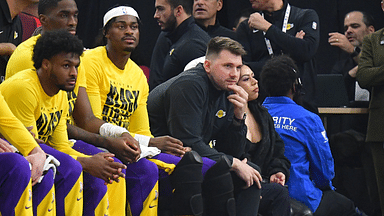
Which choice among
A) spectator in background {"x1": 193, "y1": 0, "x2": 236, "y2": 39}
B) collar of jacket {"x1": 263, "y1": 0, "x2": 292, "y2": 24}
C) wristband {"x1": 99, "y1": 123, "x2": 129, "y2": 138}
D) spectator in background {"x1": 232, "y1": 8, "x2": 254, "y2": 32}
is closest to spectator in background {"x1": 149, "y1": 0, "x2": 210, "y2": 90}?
spectator in background {"x1": 193, "y1": 0, "x2": 236, "y2": 39}

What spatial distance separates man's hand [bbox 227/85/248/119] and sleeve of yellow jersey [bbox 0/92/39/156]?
4.69 ft

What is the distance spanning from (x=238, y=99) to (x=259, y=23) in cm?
130

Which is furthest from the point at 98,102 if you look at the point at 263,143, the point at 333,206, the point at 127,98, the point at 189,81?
the point at 333,206

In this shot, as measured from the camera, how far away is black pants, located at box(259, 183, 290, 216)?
13.0 ft

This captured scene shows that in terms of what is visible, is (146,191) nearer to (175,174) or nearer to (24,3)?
(175,174)

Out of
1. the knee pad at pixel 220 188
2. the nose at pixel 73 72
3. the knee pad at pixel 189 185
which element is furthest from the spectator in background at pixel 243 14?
the nose at pixel 73 72

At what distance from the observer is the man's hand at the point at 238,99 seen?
3.90 meters

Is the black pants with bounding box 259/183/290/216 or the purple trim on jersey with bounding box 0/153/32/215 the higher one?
the purple trim on jersey with bounding box 0/153/32/215

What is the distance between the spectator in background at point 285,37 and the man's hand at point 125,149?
1878mm

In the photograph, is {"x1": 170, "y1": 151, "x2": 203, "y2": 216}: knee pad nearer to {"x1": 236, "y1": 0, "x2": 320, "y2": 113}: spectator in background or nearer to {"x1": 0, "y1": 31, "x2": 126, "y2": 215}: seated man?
{"x1": 0, "y1": 31, "x2": 126, "y2": 215}: seated man

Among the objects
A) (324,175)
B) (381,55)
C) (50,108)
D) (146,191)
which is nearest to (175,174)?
(146,191)

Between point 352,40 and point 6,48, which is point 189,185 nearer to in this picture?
point 6,48

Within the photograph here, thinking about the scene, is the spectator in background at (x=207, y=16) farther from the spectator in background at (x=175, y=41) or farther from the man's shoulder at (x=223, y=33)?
the spectator in background at (x=175, y=41)

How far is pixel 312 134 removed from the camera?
4.38 meters
